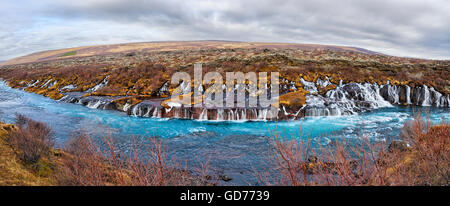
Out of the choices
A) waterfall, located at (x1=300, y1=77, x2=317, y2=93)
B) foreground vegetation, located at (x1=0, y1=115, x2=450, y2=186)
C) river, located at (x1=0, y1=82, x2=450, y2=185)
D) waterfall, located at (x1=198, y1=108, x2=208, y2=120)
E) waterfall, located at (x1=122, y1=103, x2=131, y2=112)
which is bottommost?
river, located at (x1=0, y1=82, x2=450, y2=185)

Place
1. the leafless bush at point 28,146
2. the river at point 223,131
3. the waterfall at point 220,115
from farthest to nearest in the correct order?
the waterfall at point 220,115
the river at point 223,131
the leafless bush at point 28,146

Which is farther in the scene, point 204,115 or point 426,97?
point 426,97

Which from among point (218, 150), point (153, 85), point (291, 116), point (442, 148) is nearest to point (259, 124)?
point (291, 116)

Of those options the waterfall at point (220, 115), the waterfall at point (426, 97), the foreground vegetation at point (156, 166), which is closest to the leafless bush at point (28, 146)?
the foreground vegetation at point (156, 166)

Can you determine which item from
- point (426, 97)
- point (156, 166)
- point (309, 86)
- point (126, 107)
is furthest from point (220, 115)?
point (426, 97)

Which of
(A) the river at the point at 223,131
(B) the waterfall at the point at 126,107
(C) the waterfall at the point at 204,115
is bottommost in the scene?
(A) the river at the point at 223,131

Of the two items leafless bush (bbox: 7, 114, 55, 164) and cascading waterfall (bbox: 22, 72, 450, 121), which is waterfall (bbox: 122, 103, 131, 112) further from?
leafless bush (bbox: 7, 114, 55, 164)

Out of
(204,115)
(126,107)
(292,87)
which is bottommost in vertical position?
(204,115)

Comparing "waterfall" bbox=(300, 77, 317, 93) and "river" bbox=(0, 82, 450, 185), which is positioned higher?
"waterfall" bbox=(300, 77, 317, 93)

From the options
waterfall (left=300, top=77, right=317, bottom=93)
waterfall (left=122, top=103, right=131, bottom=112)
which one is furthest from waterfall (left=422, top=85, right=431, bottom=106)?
waterfall (left=122, top=103, right=131, bottom=112)

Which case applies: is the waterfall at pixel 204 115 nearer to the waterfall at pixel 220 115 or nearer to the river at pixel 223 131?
the river at pixel 223 131

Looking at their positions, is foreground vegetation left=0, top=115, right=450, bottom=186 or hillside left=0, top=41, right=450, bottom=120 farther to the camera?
hillside left=0, top=41, right=450, bottom=120

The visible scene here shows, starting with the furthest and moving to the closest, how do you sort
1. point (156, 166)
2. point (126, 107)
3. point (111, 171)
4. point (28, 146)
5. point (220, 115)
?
point (126, 107)
point (220, 115)
point (28, 146)
point (111, 171)
point (156, 166)

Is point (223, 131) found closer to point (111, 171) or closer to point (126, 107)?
point (111, 171)
